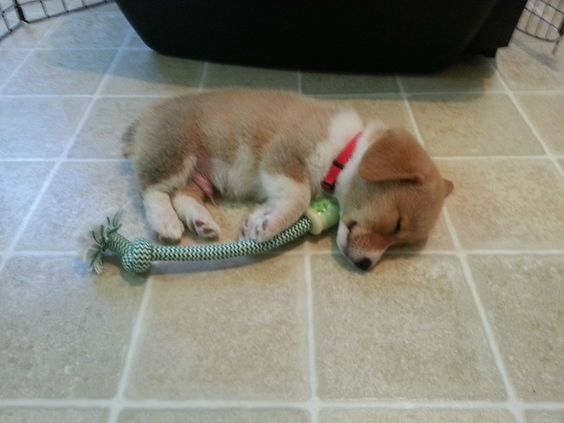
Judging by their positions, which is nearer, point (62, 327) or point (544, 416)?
point (544, 416)

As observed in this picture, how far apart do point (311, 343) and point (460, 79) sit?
148 centimetres

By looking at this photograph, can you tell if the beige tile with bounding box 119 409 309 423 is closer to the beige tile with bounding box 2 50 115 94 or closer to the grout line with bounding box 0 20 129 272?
the grout line with bounding box 0 20 129 272

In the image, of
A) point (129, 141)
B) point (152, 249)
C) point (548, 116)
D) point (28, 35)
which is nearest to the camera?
point (152, 249)

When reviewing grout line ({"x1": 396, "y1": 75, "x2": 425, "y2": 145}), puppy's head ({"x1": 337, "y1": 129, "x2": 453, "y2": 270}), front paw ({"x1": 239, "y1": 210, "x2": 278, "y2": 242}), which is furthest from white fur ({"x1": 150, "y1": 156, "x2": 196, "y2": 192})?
grout line ({"x1": 396, "y1": 75, "x2": 425, "y2": 145})

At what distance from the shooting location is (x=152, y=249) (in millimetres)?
1141

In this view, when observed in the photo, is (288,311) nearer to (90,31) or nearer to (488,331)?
(488,331)

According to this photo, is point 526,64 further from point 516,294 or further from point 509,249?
point 516,294

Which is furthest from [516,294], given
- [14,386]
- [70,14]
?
[70,14]

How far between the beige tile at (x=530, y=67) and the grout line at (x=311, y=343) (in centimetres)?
134

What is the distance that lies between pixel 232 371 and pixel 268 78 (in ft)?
4.52

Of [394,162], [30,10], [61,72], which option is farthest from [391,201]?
[30,10]

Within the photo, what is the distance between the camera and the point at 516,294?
3.79ft

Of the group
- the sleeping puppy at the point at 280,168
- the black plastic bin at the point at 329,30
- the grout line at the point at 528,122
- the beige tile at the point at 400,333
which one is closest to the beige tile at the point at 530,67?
the grout line at the point at 528,122

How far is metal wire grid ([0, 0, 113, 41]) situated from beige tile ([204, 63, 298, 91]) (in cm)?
107
